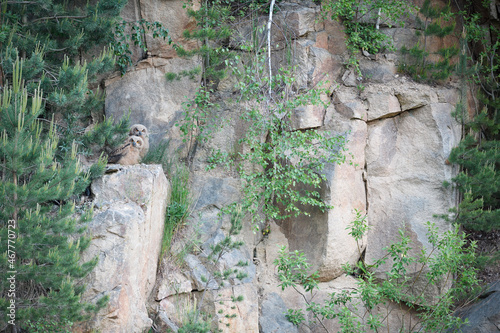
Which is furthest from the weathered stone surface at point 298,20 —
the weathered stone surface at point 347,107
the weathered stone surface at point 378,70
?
the weathered stone surface at point 347,107

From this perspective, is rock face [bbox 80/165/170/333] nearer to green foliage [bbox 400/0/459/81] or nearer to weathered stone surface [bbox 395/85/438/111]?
weathered stone surface [bbox 395/85/438/111]

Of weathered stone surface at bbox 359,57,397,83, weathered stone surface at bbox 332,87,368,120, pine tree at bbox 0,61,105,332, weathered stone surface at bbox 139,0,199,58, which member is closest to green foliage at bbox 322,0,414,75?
weathered stone surface at bbox 359,57,397,83

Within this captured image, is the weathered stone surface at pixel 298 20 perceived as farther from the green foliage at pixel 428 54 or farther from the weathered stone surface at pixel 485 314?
the weathered stone surface at pixel 485 314

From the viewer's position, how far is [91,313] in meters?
4.58

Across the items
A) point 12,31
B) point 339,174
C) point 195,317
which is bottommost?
point 195,317

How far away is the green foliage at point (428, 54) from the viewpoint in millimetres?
7371

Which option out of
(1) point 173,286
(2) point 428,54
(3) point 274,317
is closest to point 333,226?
(3) point 274,317

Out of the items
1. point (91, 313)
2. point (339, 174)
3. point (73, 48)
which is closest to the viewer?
point (91, 313)

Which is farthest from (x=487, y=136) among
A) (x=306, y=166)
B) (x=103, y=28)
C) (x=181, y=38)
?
(x=103, y=28)

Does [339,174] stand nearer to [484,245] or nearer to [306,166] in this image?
[306,166]

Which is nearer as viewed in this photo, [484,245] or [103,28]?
[103,28]

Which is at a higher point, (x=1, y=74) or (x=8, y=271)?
(x=1, y=74)

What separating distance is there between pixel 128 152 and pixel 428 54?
5088mm

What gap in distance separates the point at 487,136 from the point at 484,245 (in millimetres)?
1817
